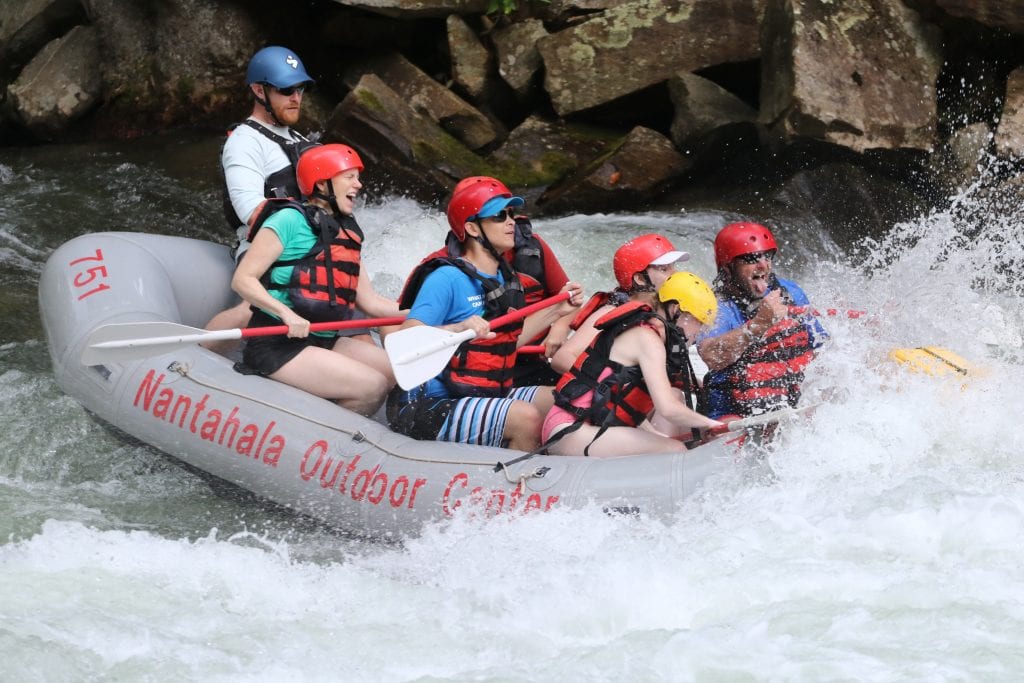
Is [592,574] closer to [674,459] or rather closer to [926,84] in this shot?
[674,459]

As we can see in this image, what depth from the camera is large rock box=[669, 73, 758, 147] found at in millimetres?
8117

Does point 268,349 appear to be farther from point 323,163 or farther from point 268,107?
point 268,107

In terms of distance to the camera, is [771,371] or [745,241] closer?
[771,371]

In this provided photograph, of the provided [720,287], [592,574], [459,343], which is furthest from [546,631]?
[720,287]

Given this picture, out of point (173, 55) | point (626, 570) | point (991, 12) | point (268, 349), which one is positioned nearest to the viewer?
point (626, 570)

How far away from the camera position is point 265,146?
5527mm

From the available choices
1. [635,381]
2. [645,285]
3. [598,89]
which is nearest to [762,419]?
[635,381]

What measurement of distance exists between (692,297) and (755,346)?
1.19ft

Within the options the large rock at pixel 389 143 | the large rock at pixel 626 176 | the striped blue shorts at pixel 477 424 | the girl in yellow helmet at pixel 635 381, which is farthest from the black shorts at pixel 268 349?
the large rock at pixel 626 176

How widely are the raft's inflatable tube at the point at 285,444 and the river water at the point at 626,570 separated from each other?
10 centimetres

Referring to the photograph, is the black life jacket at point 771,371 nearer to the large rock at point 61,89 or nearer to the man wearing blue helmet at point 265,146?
the man wearing blue helmet at point 265,146

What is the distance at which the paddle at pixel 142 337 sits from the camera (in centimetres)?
470

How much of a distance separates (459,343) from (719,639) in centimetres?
142

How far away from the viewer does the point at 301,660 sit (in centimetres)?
384
